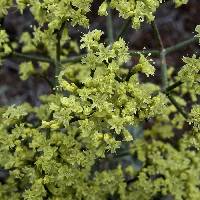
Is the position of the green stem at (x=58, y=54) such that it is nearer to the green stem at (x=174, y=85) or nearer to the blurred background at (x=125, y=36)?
the green stem at (x=174, y=85)

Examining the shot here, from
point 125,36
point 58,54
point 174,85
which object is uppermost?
point 125,36

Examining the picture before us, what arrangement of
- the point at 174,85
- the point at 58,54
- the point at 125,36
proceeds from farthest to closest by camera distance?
1. the point at 125,36
2. the point at 58,54
3. the point at 174,85

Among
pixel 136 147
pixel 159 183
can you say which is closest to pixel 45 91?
pixel 136 147

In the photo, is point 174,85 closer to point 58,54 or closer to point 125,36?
point 58,54

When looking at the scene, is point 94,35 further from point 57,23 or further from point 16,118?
point 16,118

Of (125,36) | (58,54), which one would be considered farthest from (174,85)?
(125,36)

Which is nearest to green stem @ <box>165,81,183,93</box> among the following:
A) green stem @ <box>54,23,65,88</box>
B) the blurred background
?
green stem @ <box>54,23,65,88</box>

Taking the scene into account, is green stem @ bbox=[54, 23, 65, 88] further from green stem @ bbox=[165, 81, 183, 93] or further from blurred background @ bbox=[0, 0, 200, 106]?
blurred background @ bbox=[0, 0, 200, 106]

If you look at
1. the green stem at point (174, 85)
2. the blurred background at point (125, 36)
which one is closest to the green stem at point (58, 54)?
the green stem at point (174, 85)
